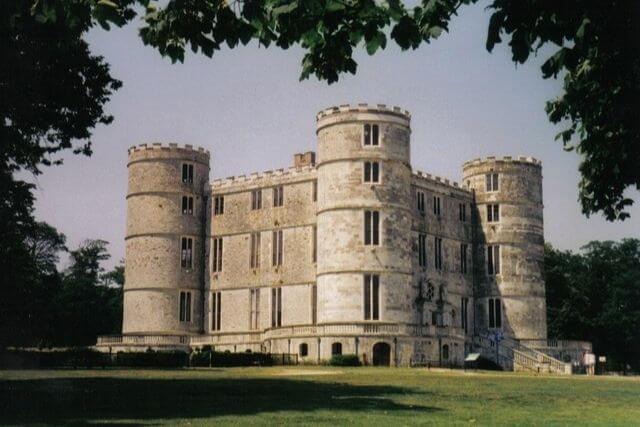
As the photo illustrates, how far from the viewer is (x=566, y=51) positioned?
8938 millimetres

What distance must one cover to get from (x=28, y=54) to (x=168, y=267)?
Result: 34589mm

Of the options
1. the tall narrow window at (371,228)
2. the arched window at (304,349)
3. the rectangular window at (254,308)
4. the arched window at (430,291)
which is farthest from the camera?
the rectangular window at (254,308)

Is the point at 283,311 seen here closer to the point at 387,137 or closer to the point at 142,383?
the point at 387,137

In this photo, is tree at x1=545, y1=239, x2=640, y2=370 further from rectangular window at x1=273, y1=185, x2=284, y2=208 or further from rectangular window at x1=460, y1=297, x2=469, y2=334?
rectangular window at x1=273, y1=185, x2=284, y2=208

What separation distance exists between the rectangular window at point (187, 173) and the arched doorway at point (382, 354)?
1726cm

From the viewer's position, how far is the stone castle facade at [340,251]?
4738cm

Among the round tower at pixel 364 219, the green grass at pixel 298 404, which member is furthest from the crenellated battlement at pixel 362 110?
the green grass at pixel 298 404

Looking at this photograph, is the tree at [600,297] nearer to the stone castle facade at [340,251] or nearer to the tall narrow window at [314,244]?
the stone castle facade at [340,251]

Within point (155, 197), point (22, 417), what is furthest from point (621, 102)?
point (155, 197)

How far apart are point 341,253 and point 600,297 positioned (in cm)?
3593

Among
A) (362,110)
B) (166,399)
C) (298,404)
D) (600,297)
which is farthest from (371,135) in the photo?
(600,297)

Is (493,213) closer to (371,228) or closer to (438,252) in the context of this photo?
(438,252)

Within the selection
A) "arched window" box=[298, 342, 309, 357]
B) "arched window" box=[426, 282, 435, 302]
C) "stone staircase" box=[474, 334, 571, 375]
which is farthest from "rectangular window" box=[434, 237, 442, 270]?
"arched window" box=[298, 342, 309, 357]

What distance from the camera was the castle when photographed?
47.4 metres
